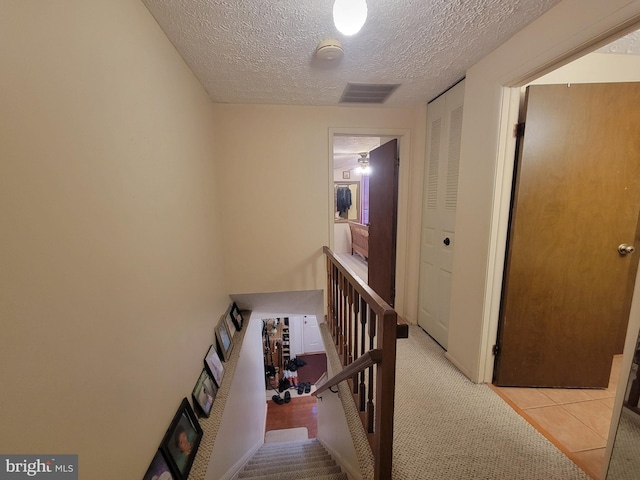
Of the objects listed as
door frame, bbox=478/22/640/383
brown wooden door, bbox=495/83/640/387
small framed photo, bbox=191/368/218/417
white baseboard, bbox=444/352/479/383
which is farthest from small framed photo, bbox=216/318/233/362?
brown wooden door, bbox=495/83/640/387

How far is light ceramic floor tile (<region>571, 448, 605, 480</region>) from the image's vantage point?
1188mm

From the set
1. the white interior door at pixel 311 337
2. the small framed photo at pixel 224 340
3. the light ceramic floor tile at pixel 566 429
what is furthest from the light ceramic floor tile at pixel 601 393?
the white interior door at pixel 311 337

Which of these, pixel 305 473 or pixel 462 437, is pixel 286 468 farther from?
pixel 462 437

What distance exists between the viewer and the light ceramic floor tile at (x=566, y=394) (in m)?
1.63

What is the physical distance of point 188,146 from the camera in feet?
5.61

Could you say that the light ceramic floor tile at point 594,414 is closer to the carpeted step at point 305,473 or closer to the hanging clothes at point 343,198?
the carpeted step at point 305,473

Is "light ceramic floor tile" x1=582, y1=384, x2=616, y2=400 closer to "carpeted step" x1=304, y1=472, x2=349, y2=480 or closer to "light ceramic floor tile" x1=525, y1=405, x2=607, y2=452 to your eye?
"light ceramic floor tile" x1=525, y1=405, x2=607, y2=452

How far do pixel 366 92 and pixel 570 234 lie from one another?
6.01 feet

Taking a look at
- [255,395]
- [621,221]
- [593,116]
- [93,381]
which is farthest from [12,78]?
[255,395]

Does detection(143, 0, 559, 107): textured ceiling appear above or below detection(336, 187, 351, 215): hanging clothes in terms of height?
above

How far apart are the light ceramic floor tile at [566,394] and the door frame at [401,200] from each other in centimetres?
127

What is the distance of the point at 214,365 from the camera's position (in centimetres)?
196

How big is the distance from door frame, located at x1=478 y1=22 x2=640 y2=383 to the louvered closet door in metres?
0.42

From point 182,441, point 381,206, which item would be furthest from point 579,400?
point 182,441
